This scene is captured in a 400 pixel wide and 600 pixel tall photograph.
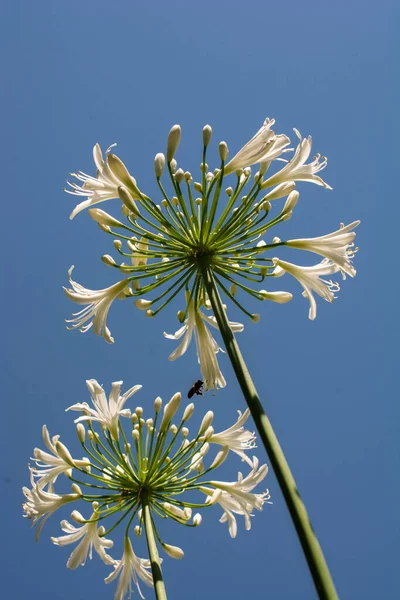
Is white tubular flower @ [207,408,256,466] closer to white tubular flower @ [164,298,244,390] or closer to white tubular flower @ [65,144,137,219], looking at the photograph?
white tubular flower @ [164,298,244,390]

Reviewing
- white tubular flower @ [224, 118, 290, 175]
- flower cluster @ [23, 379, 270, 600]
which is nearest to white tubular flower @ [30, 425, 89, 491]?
Result: flower cluster @ [23, 379, 270, 600]

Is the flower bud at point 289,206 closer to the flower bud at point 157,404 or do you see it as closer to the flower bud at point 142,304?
the flower bud at point 142,304

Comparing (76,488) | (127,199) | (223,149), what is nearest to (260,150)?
(223,149)

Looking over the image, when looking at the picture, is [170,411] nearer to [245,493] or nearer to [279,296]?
[245,493]

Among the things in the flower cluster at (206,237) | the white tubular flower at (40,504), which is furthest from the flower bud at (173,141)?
the white tubular flower at (40,504)

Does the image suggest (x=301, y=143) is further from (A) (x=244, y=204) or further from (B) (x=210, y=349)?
(B) (x=210, y=349)
